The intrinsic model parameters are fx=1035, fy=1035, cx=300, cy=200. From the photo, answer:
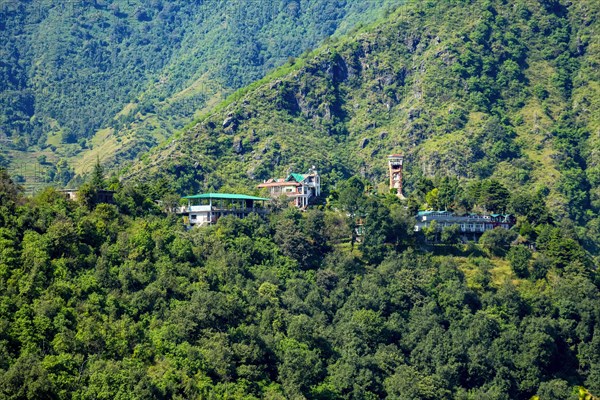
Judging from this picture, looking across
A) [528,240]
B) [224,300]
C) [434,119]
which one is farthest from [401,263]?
[434,119]

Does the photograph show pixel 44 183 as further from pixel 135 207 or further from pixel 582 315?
pixel 582 315

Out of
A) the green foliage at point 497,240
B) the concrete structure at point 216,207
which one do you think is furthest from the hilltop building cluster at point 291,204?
the green foliage at point 497,240

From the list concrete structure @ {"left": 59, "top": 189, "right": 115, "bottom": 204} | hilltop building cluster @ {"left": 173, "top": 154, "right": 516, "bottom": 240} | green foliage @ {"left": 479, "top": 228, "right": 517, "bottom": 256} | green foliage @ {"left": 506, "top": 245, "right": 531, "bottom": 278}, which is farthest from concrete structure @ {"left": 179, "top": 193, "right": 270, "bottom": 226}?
green foliage @ {"left": 506, "top": 245, "right": 531, "bottom": 278}

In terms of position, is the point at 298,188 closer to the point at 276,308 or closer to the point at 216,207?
the point at 216,207

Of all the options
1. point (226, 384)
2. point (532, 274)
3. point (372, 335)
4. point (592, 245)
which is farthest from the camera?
point (592, 245)

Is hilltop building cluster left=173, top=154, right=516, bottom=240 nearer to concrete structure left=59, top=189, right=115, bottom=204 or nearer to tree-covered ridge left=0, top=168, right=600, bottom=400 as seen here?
tree-covered ridge left=0, top=168, right=600, bottom=400
